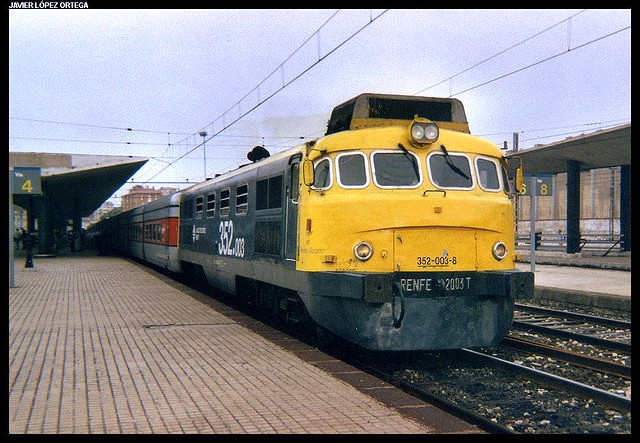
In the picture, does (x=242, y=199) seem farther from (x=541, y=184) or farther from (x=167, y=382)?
(x=541, y=184)

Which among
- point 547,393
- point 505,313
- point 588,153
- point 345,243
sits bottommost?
point 547,393

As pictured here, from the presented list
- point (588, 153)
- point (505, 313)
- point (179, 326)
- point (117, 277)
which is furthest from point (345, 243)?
point (588, 153)

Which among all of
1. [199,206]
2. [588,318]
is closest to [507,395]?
[588,318]

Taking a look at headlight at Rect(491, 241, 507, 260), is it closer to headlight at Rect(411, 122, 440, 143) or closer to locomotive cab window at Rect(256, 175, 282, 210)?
headlight at Rect(411, 122, 440, 143)

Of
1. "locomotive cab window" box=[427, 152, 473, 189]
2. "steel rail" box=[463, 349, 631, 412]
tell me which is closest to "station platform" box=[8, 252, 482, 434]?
"steel rail" box=[463, 349, 631, 412]

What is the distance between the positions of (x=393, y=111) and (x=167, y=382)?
4.45 metres

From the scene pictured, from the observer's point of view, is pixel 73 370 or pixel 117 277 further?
pixel 117 277

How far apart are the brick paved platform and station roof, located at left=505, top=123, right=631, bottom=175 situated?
1327cm

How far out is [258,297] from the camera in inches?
446

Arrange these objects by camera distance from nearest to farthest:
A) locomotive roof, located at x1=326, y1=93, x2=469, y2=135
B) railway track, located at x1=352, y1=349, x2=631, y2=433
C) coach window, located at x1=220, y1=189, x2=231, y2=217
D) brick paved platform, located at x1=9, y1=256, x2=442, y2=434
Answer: brick paved platform, located at x1=9, y1=256, x2=442, y2=434
railway track, located at x1=352, y1=349, x2=631, y2=433
locomotive roof, located at x1=326, y1=93, x2=469, y2=135
coach window, located at x1=220, y1=189, x2=231, y2=217

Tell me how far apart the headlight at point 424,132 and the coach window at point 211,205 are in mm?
6653

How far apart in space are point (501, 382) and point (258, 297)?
4959mm

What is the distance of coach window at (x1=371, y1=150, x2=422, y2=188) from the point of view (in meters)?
8.16
